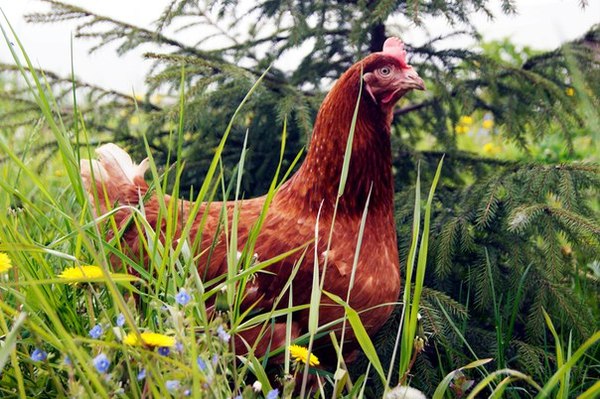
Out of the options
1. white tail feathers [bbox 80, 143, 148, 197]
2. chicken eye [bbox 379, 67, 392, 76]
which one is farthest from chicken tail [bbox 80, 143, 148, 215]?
chicken eye [bbox 379, 67, 392, 76]

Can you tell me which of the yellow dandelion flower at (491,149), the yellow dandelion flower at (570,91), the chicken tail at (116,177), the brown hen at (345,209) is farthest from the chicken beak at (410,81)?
the yellow dandelion flower at (491,149)

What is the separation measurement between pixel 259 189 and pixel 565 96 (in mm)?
1223

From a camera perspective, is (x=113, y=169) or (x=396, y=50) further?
(x=113, y=169)

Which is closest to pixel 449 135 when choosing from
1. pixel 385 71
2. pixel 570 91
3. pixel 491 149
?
pixel 570 91

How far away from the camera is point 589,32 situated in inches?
112

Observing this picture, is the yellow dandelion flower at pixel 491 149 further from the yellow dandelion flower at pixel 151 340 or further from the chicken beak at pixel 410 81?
the yellow dandelion flower at pixel 151 340

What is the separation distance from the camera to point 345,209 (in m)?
2.07

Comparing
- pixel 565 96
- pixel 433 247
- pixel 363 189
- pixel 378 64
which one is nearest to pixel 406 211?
pixel 433 247

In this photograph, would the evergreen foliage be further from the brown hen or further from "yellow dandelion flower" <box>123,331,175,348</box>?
"yellow dandelion flower" <box>123,331,175,348</box>

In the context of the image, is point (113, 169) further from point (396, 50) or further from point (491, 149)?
point (491, 149)

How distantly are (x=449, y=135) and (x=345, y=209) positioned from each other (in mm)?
1058

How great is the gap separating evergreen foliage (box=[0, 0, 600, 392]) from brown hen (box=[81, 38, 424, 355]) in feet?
0.93

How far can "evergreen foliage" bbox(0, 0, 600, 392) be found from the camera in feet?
7.43

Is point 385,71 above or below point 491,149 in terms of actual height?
above
